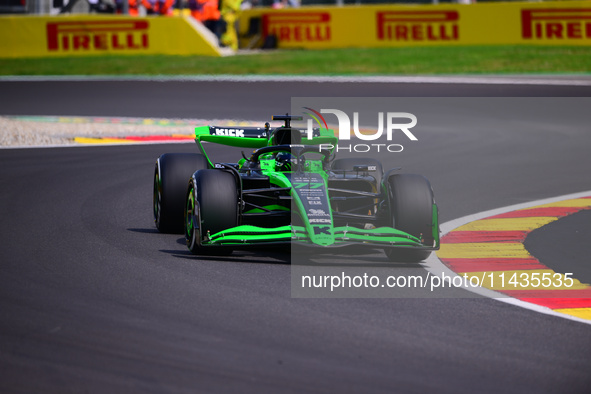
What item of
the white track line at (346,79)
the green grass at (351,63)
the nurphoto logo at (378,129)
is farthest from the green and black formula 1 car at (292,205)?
the green grass at (351,63)

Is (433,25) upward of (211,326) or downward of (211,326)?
upward

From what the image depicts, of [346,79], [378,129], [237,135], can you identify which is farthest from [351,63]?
[237,135]

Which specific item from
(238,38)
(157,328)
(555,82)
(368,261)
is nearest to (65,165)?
(368,261)

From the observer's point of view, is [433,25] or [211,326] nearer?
[211,326]

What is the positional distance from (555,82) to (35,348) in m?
19.9

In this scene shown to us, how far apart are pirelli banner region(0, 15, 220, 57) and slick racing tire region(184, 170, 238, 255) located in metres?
23.7

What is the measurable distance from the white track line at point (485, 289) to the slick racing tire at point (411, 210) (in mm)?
172

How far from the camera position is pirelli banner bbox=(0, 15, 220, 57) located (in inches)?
1232

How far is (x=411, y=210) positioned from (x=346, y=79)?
18.5 metres

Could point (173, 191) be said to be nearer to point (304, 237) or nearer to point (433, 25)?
point (304, 237)

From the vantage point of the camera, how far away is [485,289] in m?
7.23

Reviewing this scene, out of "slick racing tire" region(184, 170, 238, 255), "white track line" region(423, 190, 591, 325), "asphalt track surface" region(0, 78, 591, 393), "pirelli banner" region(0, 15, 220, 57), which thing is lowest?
"white track line" region(423, 190, 591, 325)

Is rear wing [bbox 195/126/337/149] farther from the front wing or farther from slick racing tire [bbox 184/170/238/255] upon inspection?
the front wing

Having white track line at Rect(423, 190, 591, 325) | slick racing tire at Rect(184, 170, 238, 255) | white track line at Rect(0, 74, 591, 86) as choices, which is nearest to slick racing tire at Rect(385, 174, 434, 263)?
white track line at Rect(423, 190, 591, 325)
